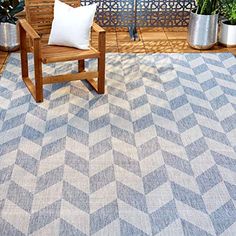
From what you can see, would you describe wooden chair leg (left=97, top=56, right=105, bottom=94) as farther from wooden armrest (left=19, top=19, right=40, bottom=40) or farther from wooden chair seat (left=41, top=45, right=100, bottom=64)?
wooden armrest (left=19, top=19, right=40, bottom=40)

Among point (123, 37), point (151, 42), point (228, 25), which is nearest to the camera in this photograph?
point (228, 25)

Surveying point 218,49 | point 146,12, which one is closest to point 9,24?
point 146,12

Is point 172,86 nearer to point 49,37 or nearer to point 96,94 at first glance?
point 96,94

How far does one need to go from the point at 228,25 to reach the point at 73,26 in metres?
1.67

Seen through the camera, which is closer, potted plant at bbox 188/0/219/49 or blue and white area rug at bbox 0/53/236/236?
blue and white area rug at bbox 0/53/236/236

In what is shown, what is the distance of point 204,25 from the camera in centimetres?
421

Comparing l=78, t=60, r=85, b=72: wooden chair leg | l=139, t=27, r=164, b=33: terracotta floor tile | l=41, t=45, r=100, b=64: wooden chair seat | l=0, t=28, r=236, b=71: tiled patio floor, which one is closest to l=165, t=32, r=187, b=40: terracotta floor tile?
l=0, t=28, r=236, b=71: tiled patio floor

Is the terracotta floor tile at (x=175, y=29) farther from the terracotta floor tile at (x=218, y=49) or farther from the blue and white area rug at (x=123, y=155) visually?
the blue and white area rug at (x=123, y=155)

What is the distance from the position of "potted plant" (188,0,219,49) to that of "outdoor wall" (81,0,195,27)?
503 mm

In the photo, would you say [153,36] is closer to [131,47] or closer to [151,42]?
[151,42]

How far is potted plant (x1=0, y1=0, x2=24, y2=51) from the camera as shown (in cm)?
405

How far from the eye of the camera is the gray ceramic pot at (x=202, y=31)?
419cm

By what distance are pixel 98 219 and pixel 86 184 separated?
28 centimetres

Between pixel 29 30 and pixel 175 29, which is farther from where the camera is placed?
pixel 175 29
